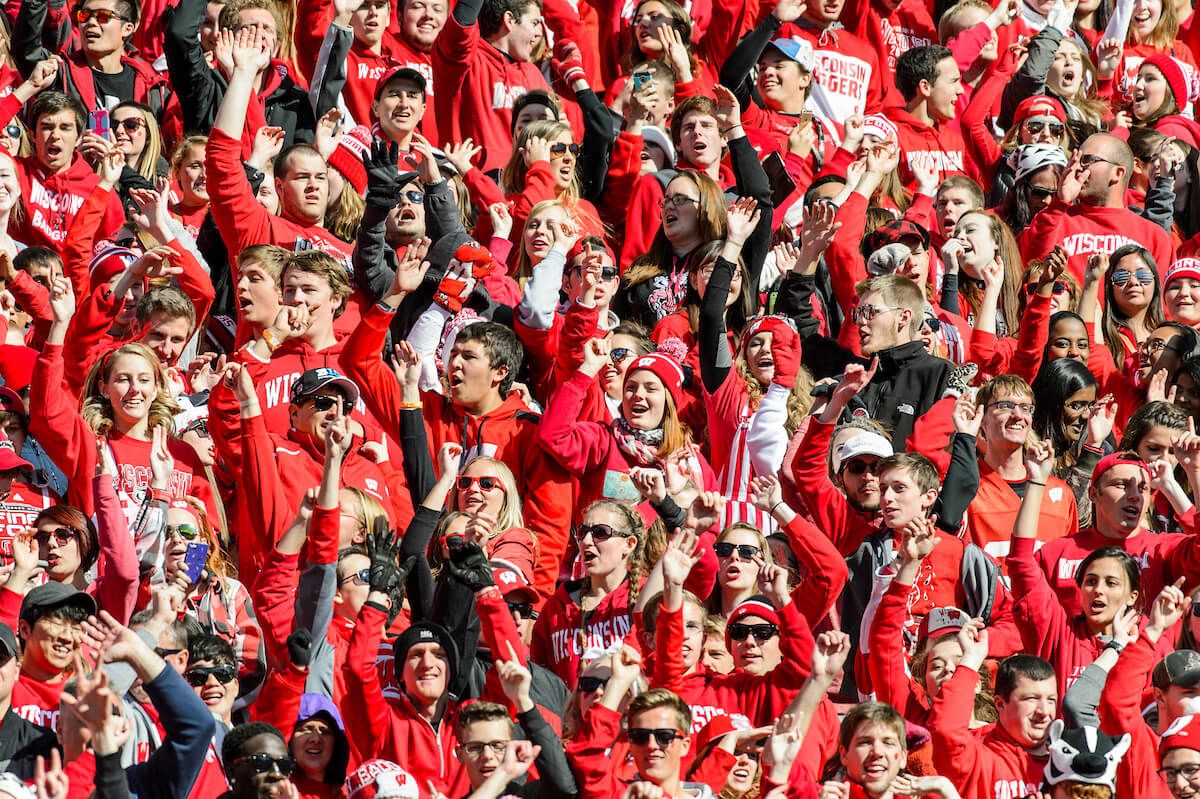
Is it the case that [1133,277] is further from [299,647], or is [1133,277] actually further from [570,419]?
[299,647]

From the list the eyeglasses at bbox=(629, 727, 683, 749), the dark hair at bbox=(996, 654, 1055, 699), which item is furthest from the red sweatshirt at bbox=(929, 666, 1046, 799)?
the eyeglasses at bbox=(629, 727, 683, 749)

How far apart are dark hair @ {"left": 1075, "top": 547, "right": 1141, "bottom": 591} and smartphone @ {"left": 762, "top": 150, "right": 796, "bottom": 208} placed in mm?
3134

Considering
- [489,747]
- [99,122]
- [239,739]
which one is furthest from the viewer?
[99,122]

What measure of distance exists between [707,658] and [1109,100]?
6.35m

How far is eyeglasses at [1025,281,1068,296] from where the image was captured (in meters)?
11.4

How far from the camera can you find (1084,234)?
12523 millimetres

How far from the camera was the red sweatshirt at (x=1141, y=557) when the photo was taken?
33.2ft

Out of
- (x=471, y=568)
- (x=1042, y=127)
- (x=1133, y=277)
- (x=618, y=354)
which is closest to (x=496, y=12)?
(x=1042, y=127)

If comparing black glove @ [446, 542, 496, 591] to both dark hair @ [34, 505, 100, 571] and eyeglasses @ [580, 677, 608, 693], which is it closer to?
eyeglasses @ [580, 677, 608, 693]

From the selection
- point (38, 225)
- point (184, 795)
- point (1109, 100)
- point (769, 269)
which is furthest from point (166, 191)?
point (1109, 100)

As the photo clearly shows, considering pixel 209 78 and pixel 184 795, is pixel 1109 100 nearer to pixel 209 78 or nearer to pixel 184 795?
pixel 209 78

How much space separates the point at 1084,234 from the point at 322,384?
14.9 feet

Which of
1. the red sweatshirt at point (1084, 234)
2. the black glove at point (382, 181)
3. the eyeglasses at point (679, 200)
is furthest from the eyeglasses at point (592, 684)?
the red sweatshirt at point (1084, 234)

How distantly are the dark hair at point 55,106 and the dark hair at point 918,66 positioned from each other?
435 cm
